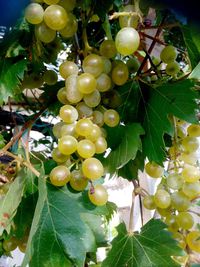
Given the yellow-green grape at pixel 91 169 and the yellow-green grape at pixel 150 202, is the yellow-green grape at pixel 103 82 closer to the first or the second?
the yellow-green grape at pixel 91 169

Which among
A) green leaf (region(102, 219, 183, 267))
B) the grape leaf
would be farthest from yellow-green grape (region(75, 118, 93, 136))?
green leaf (region(102, 219, 183, 267))

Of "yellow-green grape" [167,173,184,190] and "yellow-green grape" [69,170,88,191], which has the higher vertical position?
"yellow-green grape" [69,170,88,191]

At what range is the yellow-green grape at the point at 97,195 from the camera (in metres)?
0.50

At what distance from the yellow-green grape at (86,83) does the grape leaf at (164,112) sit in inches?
4.8

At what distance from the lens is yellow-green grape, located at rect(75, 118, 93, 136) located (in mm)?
489

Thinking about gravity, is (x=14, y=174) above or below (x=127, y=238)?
above

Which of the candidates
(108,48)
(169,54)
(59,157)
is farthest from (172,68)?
(59,157)

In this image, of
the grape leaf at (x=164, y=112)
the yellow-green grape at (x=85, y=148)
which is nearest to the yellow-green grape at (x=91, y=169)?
the yellow-green grape at (x=85, y=148)

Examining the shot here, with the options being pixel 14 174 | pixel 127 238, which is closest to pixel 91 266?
pixel 127 238

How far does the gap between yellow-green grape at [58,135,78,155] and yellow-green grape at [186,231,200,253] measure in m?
0.25

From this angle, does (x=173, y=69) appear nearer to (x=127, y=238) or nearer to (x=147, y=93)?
(x=147, y=93)

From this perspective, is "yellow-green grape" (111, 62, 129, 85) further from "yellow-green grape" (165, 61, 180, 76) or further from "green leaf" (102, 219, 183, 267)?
"green leaf" (102, 219, 183, 267)

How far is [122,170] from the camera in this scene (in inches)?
25.5

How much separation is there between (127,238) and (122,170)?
0.38ft
